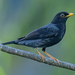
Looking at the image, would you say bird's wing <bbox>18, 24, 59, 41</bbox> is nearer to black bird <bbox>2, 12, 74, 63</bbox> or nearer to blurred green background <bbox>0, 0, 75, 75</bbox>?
black bird <bbox>2, 12, 74, 63</bbox>

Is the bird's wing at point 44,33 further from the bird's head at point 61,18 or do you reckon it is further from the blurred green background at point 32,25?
the blurred green background at point 32,25

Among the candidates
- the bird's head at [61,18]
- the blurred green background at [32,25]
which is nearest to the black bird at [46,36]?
the bird's head at [61,18]

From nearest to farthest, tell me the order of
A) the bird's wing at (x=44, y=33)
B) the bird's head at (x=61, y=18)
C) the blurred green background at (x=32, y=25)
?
the bird's wing at (x=44, y=33), the bird's head at (x=61, y=18), the blurred green background at (x=32, y=25)

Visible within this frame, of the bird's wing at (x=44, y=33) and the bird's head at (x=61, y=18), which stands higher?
the bird's head at (x=61, y=18)

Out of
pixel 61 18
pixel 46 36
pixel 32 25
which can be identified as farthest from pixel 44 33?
pixel 32 25

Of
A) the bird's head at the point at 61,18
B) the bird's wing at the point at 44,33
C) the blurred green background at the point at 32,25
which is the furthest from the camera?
the blurred green background at the point at 32,25

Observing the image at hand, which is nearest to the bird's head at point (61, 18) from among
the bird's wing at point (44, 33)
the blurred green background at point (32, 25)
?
the bird's wing at point (44, 33)

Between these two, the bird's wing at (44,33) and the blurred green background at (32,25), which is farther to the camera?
the blurred green background at (32,25)

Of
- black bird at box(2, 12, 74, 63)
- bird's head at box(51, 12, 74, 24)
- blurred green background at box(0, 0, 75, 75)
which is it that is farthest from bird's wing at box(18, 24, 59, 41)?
blurred green background at box(0, 0, 75, 75)

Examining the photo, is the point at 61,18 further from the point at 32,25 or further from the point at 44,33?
the point at 32,25
